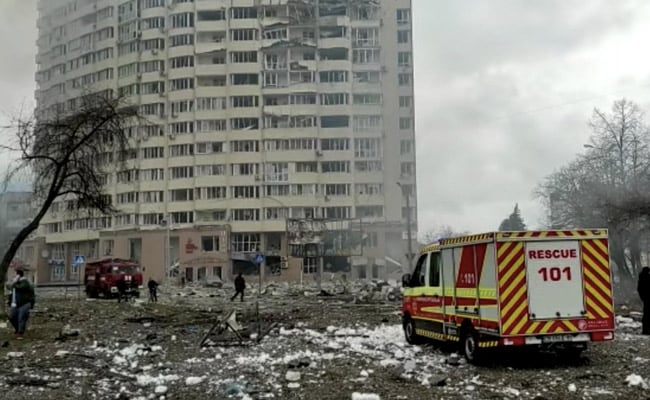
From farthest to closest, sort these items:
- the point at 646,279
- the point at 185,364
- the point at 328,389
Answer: the point at 646,279 < the point at 185,364 < the point at 328,389

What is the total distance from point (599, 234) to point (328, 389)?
5.06m

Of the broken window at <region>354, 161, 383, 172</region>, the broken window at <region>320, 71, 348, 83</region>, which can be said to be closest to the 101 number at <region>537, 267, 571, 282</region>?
Answer: the broken window at <region>354, 161, 383, 172</region>

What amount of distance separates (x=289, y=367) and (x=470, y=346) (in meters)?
2.91

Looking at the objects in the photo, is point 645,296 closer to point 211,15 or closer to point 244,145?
point 244,145

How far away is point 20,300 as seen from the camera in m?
13.8

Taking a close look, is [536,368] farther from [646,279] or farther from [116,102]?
[116,102]

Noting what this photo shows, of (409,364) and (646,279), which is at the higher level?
(646,279)

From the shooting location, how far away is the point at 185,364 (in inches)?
431

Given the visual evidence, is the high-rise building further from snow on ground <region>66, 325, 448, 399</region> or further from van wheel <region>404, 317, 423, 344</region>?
snow on ground <region>66, 325, 448, 399</region>

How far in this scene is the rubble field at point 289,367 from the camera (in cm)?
837

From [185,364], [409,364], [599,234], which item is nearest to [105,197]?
[185,364]

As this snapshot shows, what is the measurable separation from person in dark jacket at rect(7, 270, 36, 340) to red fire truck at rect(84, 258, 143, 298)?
19551mm

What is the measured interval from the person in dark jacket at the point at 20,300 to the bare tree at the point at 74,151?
7.16 metres

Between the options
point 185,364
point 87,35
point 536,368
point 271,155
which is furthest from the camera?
point 87,35
